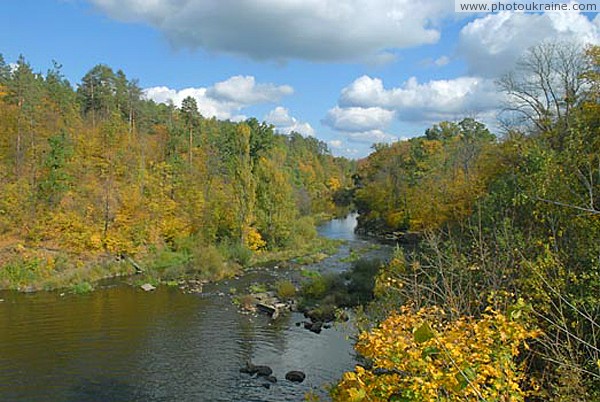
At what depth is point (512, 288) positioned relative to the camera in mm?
9555

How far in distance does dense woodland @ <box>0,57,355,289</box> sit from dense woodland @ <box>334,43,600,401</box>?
45.5ft

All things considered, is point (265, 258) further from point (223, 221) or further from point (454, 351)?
point (454, 351)

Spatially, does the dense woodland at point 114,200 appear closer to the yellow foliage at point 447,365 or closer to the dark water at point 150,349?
the dark water at point 150,349

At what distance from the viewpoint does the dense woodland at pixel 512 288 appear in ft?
14.8

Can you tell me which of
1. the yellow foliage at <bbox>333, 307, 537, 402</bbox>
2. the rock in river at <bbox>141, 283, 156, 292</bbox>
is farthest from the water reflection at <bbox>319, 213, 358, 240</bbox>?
the yellow foliage at <bbox>333, 307, 537, 402</bbox>

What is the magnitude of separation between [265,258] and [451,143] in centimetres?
2600

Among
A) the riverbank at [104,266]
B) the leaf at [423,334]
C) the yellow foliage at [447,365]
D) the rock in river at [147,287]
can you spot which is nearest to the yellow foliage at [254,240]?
the riverbank at [104,266]

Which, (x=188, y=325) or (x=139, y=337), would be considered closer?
(x=139, y=337)

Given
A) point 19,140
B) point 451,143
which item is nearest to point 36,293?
point 19,140

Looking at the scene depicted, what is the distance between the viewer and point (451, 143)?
170 feet

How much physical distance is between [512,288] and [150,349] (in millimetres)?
12316

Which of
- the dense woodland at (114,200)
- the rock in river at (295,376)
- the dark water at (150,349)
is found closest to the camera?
the dark water at (150,349)

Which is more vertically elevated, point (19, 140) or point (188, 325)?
point (19, 140)

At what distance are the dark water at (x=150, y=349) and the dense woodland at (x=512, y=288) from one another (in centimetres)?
317
